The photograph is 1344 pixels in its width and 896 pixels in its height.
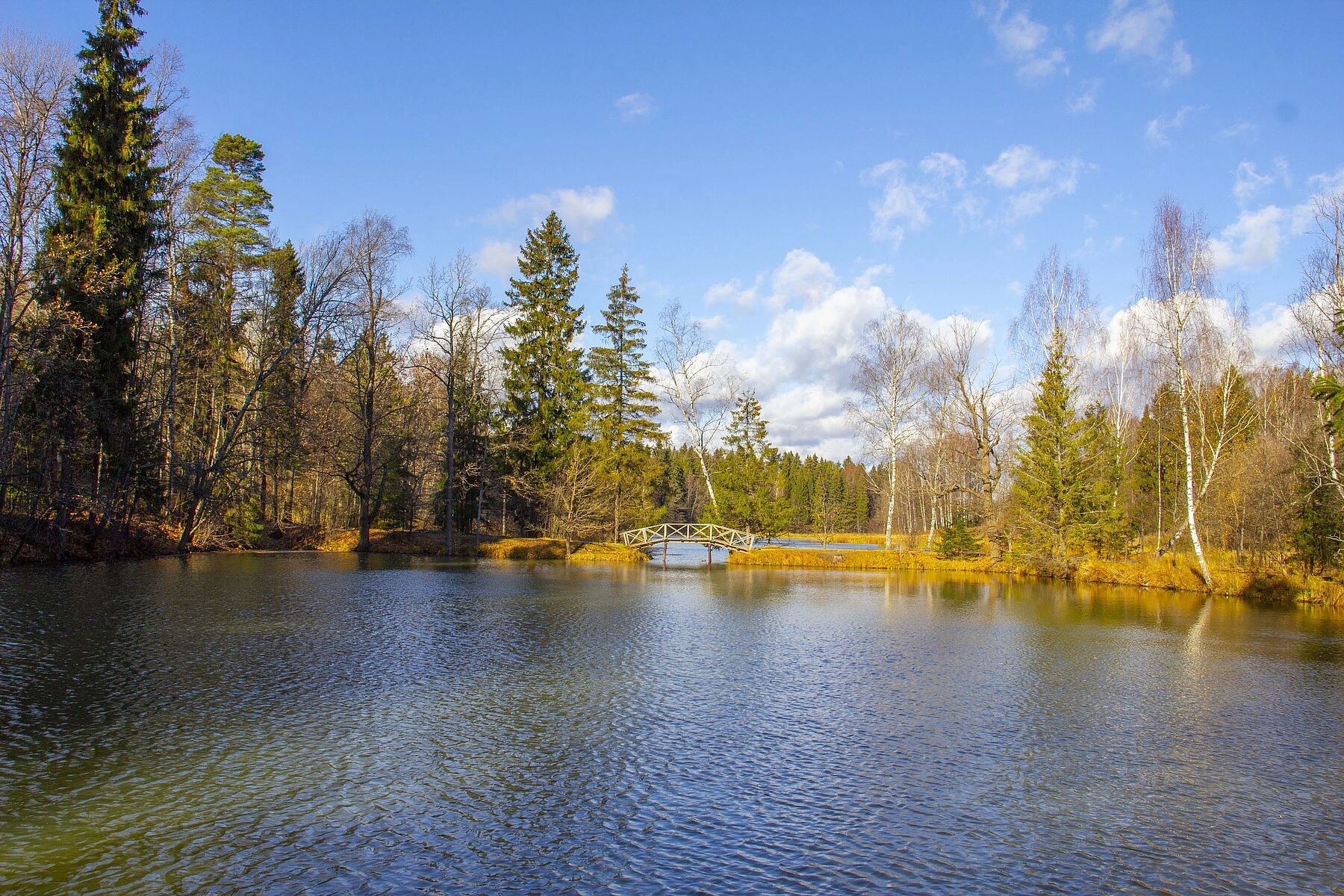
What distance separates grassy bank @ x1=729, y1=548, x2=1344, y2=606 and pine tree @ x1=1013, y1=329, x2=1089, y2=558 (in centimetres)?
141

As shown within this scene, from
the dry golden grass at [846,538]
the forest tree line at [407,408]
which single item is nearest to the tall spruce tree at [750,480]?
the forest tree line at [407,408]

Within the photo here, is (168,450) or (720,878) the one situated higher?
(168,450)

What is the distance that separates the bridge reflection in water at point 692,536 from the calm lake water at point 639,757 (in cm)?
2300

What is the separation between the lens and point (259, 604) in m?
18.4

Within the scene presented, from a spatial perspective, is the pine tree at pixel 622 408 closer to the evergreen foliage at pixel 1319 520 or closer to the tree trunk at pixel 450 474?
the tree trunk at pixel 450 474

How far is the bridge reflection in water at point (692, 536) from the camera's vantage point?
1610 inches

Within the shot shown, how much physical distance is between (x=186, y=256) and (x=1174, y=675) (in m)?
38.0

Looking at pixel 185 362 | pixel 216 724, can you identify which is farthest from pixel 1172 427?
pixel 185 362

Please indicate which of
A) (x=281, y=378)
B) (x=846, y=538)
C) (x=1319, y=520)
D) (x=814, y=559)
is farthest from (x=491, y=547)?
(x=846, y=538)

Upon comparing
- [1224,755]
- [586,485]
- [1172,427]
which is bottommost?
[1224,755]

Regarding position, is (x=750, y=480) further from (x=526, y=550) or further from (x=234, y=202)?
(x=234, y=202)

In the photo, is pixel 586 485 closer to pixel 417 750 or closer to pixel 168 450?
pixel 168 450

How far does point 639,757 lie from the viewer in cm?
871

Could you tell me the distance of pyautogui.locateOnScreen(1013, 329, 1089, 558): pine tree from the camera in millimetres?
33594
